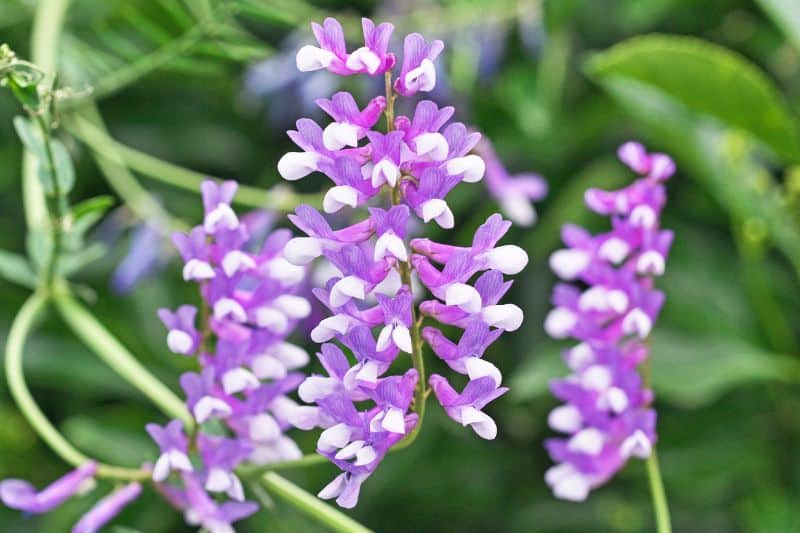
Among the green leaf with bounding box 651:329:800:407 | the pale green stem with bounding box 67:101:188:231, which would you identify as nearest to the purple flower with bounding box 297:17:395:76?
the pale green stem with bounding box 67:101:188:231

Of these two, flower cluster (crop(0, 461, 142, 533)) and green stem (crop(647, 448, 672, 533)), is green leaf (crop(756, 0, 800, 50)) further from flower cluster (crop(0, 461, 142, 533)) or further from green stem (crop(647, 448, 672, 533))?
flower cluster (crop(0, 461, 142, 533))

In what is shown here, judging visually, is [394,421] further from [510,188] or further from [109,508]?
[510,188]

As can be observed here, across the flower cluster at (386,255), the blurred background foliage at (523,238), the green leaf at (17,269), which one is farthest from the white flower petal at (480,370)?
the blurred background foliage at (523,238)

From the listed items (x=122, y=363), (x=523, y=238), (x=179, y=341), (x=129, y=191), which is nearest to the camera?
(x=179, y=341)

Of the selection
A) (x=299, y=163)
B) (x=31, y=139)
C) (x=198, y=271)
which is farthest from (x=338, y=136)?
(x=31, y=139)

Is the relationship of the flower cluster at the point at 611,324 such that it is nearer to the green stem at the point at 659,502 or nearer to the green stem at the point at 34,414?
the green stem at the point at 659,502
